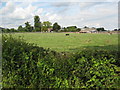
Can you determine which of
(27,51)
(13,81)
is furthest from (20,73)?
(27,51)

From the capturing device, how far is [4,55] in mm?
4809

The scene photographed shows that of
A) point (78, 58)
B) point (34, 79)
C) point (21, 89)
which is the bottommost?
point (21, 89)

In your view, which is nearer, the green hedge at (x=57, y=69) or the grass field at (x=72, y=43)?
the green hedge at (x=57, y=69)

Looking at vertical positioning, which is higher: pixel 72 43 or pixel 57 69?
pixel 72 43

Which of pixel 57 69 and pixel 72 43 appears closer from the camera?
pixel 57 69

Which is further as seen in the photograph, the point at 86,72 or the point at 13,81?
the point at 13,81

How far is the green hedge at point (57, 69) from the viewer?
4.38 metres

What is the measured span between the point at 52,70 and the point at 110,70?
1.62 meters

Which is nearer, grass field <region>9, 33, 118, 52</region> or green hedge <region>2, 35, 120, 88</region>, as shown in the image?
green hedge <region>2, 35, 120, 88</region>

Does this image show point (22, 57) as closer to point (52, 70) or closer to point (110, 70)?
Result: point (52, 70)

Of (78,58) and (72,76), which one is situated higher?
(78,58)

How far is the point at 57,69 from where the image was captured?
4484 mm

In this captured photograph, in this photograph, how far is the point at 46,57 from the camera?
4.63m

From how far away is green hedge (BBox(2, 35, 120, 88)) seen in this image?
4.38 m
